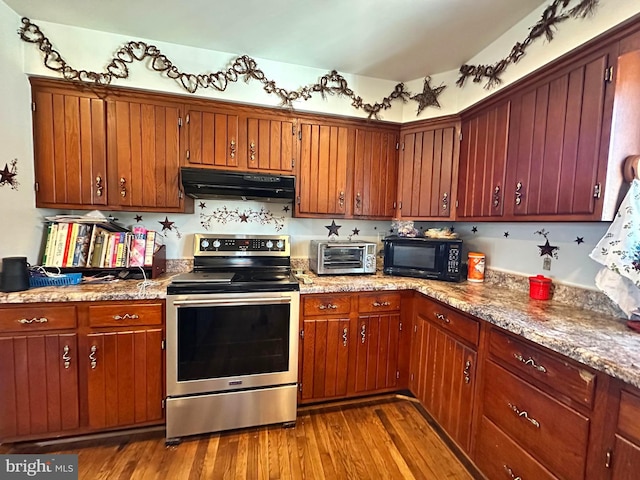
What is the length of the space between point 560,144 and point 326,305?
5.38 feet

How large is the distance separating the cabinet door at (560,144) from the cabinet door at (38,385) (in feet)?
9.22

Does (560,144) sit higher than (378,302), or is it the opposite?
(560,144)

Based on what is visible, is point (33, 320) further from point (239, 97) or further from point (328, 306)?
point (239, 97)

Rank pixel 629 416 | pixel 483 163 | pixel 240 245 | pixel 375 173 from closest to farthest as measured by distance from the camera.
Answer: pixel 629 416, pixel 483 163, pixel 240 245, pixel 375 173

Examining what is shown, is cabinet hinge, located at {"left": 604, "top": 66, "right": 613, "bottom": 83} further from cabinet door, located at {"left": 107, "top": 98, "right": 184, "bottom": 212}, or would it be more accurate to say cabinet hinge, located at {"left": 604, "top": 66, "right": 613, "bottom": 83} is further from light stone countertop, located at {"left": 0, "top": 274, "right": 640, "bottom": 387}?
cabinet door, located at {"left": 107, "top": 98, "right": 184, "bottom": 212}

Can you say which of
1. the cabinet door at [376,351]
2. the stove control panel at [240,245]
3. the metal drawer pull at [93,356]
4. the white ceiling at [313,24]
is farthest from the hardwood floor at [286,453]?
the white ceiling at [313,24]

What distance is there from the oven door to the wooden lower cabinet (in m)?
0.12

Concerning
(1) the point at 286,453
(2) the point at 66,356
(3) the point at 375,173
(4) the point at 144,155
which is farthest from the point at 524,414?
(4) the point at 144,155

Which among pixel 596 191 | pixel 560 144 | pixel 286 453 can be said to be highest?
pixel 560 144

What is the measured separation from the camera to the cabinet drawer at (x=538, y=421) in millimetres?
1039

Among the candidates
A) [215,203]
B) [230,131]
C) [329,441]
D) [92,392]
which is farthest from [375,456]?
[230,131]

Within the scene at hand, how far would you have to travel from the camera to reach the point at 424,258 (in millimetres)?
2215

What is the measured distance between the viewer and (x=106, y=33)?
184 centimetres

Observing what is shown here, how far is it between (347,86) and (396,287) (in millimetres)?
1680
